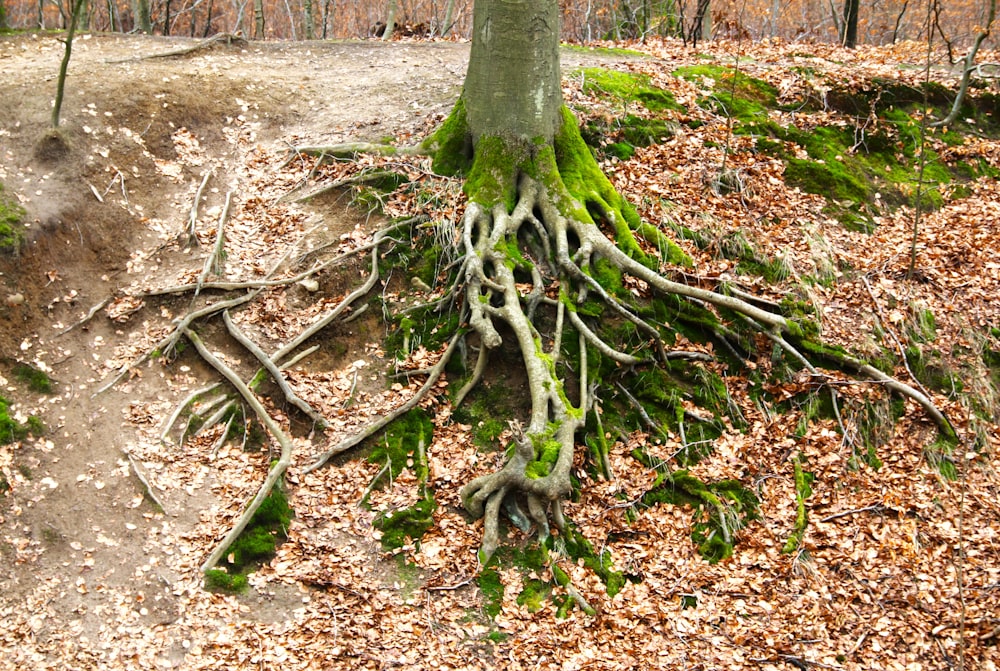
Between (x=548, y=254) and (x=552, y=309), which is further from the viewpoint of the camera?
(x=548, y=254)

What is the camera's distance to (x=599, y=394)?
784 cm

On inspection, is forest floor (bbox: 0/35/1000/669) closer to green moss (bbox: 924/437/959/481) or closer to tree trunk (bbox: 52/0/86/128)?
green moss (bbox: 924/437/959/481)

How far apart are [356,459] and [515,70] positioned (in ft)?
14.7

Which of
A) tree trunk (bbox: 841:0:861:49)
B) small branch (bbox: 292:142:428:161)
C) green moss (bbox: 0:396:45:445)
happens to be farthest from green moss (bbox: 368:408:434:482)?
tree trunk (bbox: 841:0:861:49)

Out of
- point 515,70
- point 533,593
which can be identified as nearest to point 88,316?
point 515,70

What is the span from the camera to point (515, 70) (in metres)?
8.55

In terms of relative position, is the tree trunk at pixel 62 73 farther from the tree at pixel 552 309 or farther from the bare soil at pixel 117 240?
the tree at pixel 552 309

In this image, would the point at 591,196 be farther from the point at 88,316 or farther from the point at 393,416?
the point at 88,316

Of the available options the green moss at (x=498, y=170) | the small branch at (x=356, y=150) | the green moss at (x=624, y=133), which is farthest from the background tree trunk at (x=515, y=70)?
the green moss at (x=624, y=133)

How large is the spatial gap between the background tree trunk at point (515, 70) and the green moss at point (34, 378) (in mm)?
5083

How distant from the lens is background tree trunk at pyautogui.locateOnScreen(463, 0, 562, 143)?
841cm

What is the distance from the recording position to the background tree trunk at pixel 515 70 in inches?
331

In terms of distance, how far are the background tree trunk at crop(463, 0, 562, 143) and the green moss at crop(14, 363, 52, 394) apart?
508cm

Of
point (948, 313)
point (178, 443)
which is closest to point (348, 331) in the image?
point (178, 443)
